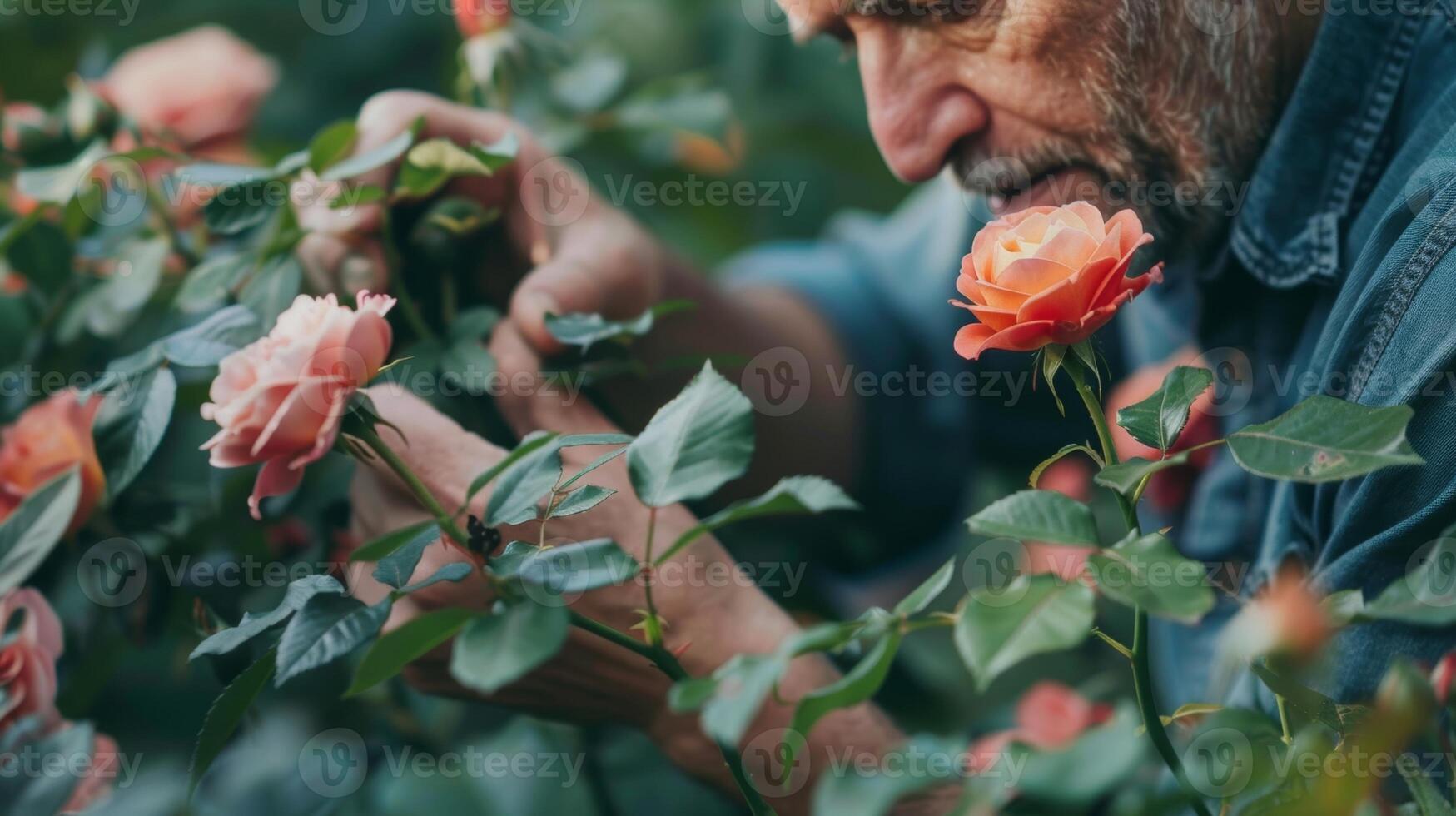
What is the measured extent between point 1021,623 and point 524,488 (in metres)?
0.23

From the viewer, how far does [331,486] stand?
2.76 ft

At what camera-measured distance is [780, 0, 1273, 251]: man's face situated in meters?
0.79

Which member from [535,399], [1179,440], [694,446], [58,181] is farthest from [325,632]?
[1179,440]

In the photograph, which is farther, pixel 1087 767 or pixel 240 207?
pixel 240 207

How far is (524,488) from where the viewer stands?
0.51 metres

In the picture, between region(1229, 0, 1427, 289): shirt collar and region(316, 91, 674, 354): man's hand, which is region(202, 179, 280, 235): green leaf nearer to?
region(316, 91, 674, 354): man's hand

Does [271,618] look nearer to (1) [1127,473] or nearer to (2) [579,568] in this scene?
(2) [579,568]

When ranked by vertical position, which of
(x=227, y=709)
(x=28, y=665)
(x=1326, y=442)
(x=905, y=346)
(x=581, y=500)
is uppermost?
(x=1326, y=442)

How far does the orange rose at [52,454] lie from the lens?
2.44ft

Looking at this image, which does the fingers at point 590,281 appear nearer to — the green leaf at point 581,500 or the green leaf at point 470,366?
the green leaf at point 470,366

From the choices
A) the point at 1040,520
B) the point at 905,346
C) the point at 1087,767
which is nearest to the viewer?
the point at 1087,767

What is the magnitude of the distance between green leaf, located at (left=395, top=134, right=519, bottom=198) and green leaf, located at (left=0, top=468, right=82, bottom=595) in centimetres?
28

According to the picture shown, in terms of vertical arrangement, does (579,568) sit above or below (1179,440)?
above

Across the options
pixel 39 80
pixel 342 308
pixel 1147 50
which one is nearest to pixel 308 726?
pixel 342 308
